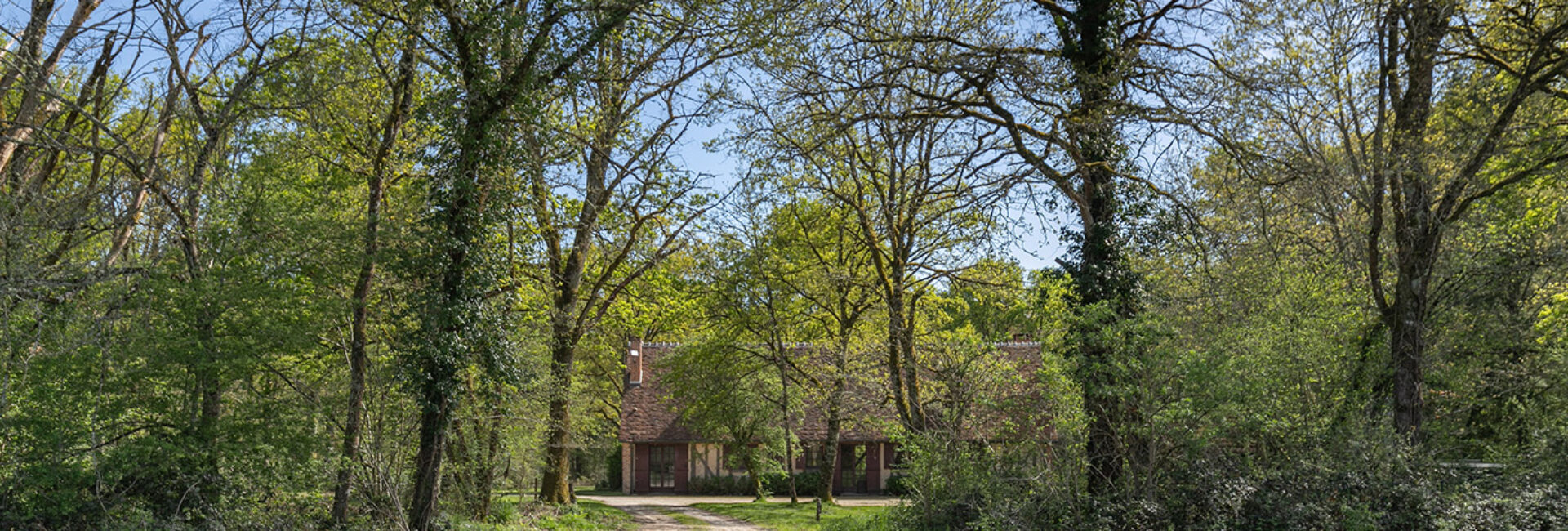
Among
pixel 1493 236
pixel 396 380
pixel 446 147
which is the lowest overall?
pixel 396 380

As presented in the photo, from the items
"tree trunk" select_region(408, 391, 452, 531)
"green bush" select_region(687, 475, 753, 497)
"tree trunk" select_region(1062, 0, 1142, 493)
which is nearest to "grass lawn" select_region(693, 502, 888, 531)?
"tree trunk" select_region(1062, 0, 1142, 493)

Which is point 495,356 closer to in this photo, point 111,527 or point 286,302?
point 286,302

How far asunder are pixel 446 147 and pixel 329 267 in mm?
2294

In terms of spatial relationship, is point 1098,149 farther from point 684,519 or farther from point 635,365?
point 635,365

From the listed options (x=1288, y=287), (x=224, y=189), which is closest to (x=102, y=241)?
(x=224, y=189)

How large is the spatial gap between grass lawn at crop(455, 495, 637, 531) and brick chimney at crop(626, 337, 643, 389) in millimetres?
16467

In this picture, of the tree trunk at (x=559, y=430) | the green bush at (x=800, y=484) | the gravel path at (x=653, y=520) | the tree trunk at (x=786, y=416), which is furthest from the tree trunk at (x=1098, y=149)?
the green bush at (x=800, y=484)

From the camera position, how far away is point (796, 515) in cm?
2159

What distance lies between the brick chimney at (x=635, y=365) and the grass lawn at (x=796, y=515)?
30.5 ft

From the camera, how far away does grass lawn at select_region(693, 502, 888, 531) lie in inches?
618

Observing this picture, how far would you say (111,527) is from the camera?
10133 millimetres

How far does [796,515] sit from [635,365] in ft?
53.9

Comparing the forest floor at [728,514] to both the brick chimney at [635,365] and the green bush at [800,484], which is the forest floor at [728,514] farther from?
the brick chimney at [635,365]

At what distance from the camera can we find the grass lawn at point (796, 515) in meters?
15.7
